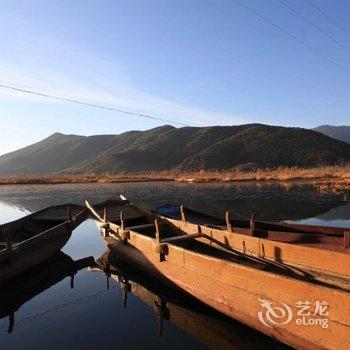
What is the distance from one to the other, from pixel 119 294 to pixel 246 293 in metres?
4.67

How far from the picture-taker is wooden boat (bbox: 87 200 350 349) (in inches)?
251

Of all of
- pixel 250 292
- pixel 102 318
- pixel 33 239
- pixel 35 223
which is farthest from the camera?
pixel 35 223

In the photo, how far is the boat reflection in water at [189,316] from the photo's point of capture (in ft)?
26.6

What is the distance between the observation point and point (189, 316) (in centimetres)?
953

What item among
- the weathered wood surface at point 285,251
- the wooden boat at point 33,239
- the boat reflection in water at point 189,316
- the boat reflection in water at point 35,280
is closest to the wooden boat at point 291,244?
the weathered wood surface at point 285,251

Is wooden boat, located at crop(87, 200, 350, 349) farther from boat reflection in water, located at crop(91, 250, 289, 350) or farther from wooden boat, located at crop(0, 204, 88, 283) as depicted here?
wooden boat, located at crop(0, 204, 88, 283)

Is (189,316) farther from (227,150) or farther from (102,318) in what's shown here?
(227,150)

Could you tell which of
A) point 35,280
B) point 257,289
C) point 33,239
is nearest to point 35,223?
point 33,239

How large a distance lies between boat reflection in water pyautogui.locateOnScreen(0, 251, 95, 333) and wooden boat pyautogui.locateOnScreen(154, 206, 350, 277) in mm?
4257

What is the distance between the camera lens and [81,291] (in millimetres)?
11758

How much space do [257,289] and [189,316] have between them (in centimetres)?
253

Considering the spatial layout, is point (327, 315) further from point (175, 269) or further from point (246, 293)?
point (175, 269)

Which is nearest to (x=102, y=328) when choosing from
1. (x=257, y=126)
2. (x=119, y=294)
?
(x=119, y=294)

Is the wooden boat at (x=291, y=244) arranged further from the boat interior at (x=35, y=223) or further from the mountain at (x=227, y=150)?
the mountain at (x=227, y=150)
